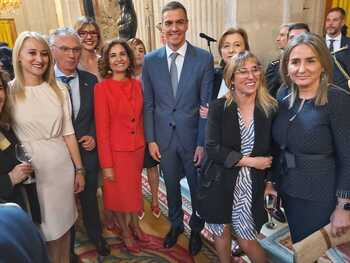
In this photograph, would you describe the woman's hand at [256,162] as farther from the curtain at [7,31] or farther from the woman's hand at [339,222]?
the curtain at [7,31]

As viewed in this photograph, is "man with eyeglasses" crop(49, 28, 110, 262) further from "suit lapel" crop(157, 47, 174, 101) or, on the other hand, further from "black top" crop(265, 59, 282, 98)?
"black top" crop(265, 59, 282, 98)

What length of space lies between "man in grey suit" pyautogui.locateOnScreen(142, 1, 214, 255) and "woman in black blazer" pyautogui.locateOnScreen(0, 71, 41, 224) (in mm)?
964

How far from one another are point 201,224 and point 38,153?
1381 millimetres

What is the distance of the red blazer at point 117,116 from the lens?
2.27 metres

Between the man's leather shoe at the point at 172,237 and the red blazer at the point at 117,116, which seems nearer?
the red blazer at the point at 117,116

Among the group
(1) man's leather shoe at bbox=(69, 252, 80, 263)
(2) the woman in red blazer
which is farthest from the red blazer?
(1) man's leather shoe at bbox=(69, 252, 80, 263)

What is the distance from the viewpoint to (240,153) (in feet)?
5.90

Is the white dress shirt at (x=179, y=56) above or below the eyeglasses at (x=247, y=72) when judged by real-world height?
above

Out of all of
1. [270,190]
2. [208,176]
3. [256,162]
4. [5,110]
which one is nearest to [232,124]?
[256,162]

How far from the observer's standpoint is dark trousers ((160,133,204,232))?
2381 mm

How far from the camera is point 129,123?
2357mm

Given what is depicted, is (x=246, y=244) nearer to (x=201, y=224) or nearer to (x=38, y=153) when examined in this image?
(x=201, y=224)

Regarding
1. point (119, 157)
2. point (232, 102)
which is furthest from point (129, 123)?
point (232, 102)

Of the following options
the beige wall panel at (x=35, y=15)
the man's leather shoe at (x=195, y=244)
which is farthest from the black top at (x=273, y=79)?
the beige wall panel at (x=35, y=15)
